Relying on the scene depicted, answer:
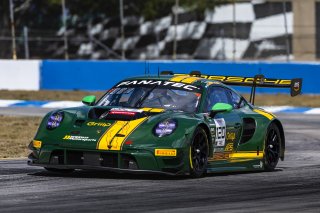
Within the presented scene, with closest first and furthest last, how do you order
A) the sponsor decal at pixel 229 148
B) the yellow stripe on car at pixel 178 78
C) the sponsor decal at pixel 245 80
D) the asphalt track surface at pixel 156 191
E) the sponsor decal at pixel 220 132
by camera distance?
the asphalt track surface at pixel 156 191, the sponsor decal at pixel 220 132, the sponsor decal at pixel 229 148, the yellow stripe on car at pixel 178 78, the sponsor decal at pixel 245 80

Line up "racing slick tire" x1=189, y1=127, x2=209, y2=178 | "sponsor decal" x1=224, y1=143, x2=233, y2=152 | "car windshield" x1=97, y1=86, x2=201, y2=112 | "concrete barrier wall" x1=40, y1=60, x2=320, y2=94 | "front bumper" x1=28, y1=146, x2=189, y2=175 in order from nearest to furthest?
"front bumper" x1=28, y1=146, x2=189, y2=175 → "racing slick tire" x1=189, y1=127, x2=209, y2=178 → "car windshield" x1=97, y1=86, x2=201, y2=112 → "sponsor decal" x1=224, y1=143, x2=233, y2=152 → "concrete barrier wall" x1=40, y1=60, x2=320, y2=94

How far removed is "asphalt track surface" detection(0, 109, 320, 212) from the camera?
8.27 metres

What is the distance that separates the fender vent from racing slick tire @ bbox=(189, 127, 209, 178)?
40.2 inches

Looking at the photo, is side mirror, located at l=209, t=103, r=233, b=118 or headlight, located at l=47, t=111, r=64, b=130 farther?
side mirror, located at l=209, t=103, r=233, b=118

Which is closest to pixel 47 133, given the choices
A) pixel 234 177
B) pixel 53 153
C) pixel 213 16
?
pixel 53 153

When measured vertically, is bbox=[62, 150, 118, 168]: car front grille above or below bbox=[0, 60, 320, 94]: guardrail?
above

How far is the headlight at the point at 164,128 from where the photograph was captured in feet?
34.1

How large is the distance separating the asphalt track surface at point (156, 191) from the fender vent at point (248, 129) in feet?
1.45

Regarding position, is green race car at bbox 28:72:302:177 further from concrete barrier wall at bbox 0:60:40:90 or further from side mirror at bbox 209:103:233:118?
Result: concrete barrier wall at bbox 0:60:40:90

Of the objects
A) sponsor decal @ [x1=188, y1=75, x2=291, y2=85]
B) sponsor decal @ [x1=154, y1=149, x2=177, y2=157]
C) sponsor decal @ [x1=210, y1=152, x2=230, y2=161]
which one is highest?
sponsor decal @ [x1=188, y1=75, x2=291, y2=85]

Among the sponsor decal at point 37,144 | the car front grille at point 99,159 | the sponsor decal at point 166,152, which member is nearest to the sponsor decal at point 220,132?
the sponsor decal at point 166,152

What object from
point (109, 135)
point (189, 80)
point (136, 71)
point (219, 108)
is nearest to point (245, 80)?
point (189, 80)

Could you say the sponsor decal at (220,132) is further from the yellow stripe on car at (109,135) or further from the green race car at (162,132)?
the yellow stripe on car at (109,135)

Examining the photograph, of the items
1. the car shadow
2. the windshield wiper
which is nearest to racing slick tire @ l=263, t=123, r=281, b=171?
the car shadow
